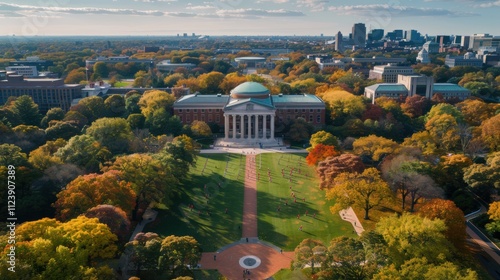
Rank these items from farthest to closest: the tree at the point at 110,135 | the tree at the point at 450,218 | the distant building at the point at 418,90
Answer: the distant building at the point at 418,90, the tree at the point at 110,135, the tree at the point at 450,218

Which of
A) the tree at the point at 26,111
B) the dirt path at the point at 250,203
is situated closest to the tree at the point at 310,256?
the dirt path at the point at 250,203

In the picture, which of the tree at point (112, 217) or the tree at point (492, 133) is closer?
the tree at point (112, 217)

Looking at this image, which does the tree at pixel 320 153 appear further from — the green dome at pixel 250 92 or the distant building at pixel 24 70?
the distant building at pixel 24 70

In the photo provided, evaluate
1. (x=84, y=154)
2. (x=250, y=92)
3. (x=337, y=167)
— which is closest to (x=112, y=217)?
(x=84, y=154)

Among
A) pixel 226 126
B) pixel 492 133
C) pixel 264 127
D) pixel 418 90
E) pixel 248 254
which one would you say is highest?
pixel 418 90

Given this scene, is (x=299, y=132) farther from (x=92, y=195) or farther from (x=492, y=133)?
(x=92, y=195)

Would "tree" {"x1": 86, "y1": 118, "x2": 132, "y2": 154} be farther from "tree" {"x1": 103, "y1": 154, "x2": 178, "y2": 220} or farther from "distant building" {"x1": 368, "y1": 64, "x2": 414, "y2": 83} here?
"distant building" {"x1": 368, "y1": 64, "x2": 414, "y2": 83}

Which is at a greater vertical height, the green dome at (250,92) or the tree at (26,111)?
the green dome at (250,92)

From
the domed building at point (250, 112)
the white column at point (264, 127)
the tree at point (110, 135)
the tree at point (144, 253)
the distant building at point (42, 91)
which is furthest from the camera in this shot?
the distant building at point (42, 91)
